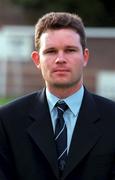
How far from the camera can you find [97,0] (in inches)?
1211

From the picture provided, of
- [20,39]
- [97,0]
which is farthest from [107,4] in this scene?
[20,39]

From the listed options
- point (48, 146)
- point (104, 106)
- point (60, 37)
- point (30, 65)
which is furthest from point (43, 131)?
point (30, 65)

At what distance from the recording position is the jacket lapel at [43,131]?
14.8 feet

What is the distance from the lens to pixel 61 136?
4.55 m

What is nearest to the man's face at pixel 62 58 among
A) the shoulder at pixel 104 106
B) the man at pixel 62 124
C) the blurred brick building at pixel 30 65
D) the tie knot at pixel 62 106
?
the man at pixel 62 124

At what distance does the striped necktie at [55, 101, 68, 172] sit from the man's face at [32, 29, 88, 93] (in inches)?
5.4

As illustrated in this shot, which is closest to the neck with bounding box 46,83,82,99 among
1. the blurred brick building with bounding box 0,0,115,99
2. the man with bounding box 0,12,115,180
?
the man with bounding box 0,12,115,180

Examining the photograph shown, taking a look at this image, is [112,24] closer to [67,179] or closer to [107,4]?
[107,4]

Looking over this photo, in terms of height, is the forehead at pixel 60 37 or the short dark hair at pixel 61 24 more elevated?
the short dark hair at pixel 61 24

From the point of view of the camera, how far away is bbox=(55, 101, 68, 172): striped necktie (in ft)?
14.8

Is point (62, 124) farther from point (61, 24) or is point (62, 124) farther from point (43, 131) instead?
point (61, 24)

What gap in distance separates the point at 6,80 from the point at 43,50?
1863 centimetres

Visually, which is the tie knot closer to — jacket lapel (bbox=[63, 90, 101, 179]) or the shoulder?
jacket lapel (bbox=[63, 90, 101, 179])

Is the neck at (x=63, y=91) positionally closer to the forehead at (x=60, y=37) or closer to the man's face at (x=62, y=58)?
the man's face at (x=62, y=58)
